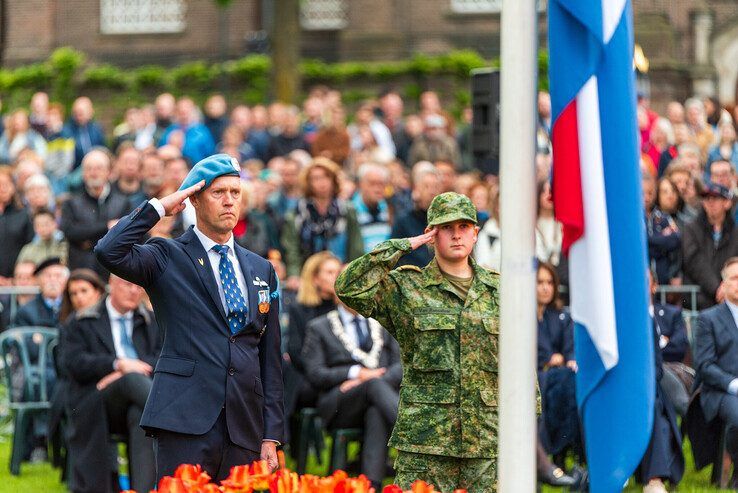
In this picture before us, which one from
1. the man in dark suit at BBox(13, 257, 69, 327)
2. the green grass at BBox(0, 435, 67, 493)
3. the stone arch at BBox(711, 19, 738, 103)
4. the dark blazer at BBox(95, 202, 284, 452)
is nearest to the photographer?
the dark blazer at BBox(95, 202, 284, 452)

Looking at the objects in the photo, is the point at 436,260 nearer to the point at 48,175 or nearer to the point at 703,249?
the point at 703,249

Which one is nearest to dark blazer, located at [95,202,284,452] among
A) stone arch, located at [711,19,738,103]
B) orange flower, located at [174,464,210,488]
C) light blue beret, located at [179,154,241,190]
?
light blue beret, located at [179,154,241,190]

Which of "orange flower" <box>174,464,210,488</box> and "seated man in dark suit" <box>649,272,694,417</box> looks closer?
"orange flower" <box>174,464,210,488</box>

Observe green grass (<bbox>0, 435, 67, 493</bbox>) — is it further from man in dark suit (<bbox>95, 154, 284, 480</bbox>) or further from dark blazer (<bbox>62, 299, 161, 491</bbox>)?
man in dark suit (<bbox>95, 154, 284, 480</bbox>)

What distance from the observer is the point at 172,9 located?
119ft

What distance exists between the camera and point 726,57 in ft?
104

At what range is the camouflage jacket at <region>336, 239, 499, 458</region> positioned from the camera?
8.02 metres

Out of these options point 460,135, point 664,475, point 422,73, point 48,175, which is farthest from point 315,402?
point 422,73

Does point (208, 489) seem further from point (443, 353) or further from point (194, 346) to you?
point (443, 353)

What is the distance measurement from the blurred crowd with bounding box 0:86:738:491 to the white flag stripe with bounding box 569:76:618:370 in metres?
2.83

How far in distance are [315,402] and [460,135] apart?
1076 cm

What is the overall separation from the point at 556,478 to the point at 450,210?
394cm

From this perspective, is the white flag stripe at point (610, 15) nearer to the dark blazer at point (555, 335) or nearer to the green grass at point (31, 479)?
the dark blazer at point (555, 335)

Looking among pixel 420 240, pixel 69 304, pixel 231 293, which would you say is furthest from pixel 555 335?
pixel 231 293
